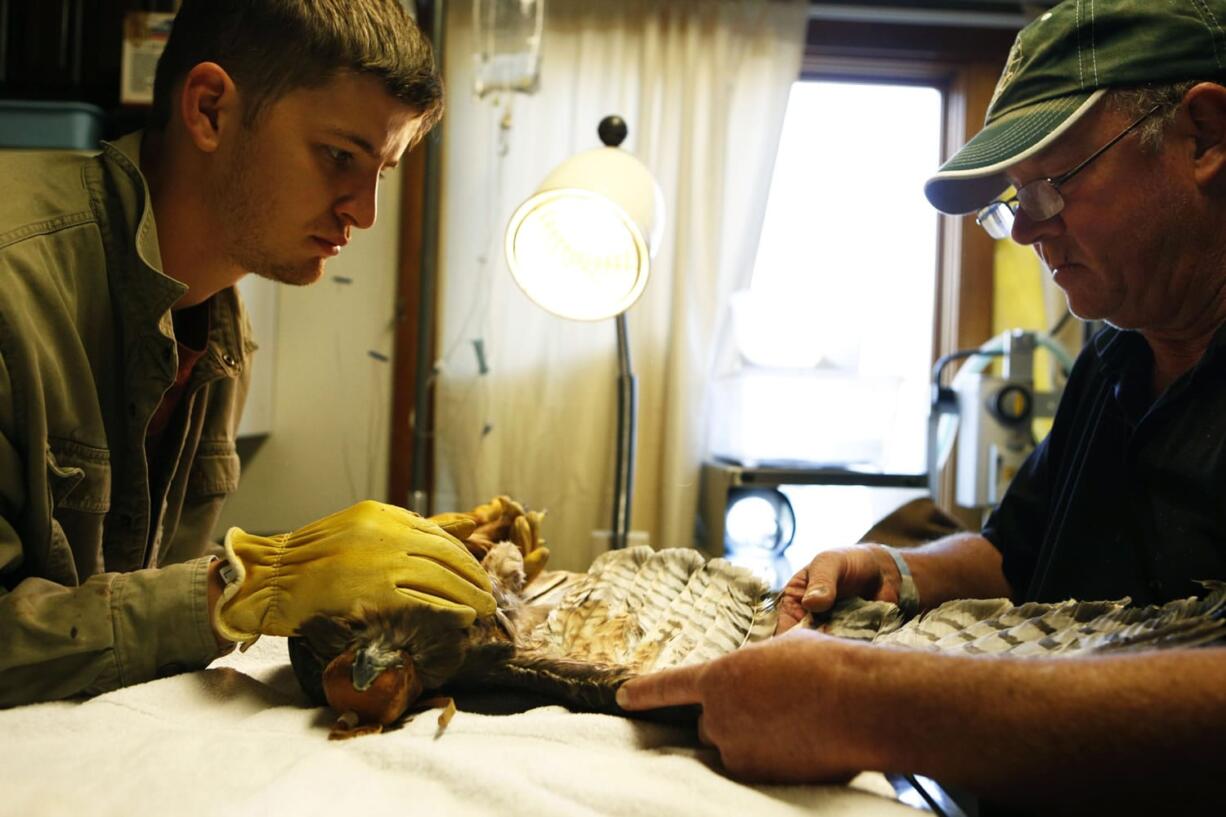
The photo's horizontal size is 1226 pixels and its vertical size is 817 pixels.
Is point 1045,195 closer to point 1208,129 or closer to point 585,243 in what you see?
point 1208,129

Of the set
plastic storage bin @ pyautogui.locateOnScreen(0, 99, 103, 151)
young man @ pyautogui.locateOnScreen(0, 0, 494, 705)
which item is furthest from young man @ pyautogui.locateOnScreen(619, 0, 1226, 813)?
plastic storage bin @ pyautogui.locateOnScreen(0, 99, 103, 151)

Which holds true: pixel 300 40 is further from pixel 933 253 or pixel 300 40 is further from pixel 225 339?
pixel 933 253

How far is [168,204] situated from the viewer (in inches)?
48.9

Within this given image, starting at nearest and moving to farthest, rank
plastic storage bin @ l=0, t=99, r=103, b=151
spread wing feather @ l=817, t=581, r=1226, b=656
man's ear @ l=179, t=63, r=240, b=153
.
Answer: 1. spread wing feather @ l=817, t=581, r=1226, b=656
2. man's ear @ l=179, t=63, r=240, b=153
3. plastic storage bin @ l=0, t=99, r=103, b=151

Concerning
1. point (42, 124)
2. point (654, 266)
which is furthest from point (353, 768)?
point (654, 266)

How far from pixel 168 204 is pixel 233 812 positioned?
890mm

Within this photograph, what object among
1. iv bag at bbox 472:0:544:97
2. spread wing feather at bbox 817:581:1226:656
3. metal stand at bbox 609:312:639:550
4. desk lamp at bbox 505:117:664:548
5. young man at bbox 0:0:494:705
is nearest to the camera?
spread wing feather at bbox 817:581:1226:656

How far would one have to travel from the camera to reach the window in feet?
9.32

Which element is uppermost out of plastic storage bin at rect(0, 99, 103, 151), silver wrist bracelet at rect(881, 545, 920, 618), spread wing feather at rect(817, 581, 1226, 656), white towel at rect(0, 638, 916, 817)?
plastic storage bin at rect(0, 99, 103, 151)

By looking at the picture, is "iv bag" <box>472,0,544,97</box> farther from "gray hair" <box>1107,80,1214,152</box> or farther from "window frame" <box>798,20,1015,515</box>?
"gray hair" <box>1107,80,1214,152</box>

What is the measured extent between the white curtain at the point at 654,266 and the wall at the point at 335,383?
Result: 0.21 m

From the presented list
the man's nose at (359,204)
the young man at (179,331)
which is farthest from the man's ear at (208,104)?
the man's nose at (359,204)

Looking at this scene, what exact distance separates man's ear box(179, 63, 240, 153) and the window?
1846mm

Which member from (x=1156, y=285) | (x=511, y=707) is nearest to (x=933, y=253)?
(x=1156, y=285)
